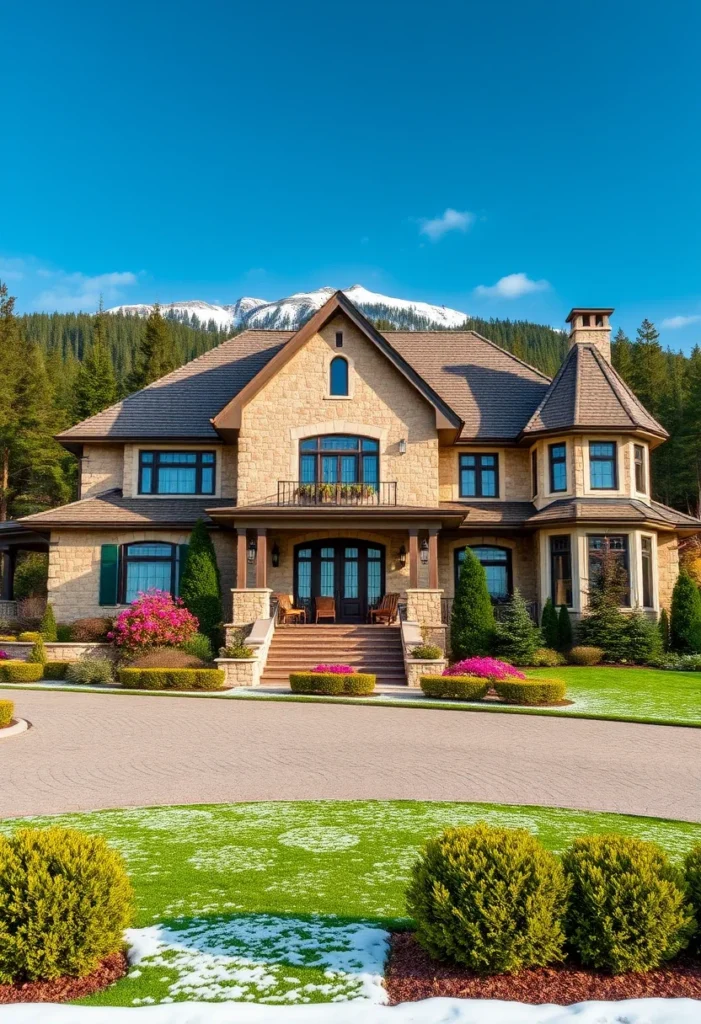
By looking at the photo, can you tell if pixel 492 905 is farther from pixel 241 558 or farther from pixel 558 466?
pixel 558 466

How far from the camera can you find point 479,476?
1062 inches

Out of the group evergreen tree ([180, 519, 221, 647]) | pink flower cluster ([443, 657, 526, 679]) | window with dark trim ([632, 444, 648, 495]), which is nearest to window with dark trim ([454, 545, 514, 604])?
window with dark trim ([632, 444, 648, 495])

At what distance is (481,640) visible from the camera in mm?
21812

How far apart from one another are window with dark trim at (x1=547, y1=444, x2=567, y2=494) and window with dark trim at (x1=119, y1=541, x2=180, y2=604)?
41.0 feet

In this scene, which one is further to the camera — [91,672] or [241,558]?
[241,558]

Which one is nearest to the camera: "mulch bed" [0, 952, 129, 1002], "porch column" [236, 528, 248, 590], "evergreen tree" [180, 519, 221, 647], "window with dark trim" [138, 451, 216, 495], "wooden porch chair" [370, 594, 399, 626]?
"mulch bed" [0, 952, 129, 1002]

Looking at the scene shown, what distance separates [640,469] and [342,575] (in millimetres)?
10466

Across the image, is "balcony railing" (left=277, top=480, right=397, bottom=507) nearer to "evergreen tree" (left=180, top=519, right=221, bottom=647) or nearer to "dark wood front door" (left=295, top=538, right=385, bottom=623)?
"dark wood front door" (left=295, top=538, right=385, bottom=623)

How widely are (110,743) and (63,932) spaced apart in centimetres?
785

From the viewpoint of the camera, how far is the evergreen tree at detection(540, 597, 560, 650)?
74.8ft

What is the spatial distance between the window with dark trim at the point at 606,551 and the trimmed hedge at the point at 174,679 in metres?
11.7

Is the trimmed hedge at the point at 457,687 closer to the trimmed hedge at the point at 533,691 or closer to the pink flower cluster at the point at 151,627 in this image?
the trimmed hedge at the point at 533,691

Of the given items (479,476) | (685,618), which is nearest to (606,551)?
(685,618)

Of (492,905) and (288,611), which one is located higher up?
(288,611)
